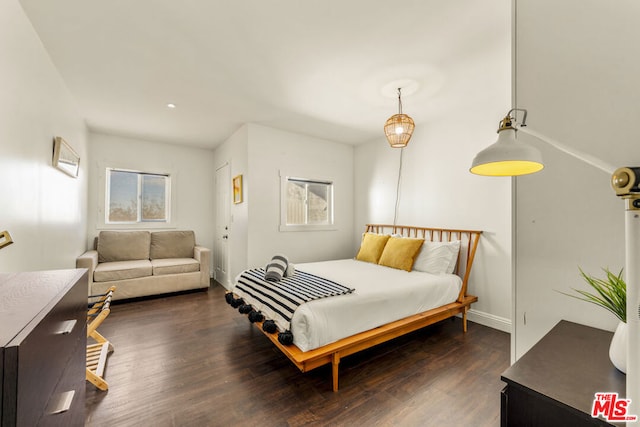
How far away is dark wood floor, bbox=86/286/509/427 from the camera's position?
1.60 m

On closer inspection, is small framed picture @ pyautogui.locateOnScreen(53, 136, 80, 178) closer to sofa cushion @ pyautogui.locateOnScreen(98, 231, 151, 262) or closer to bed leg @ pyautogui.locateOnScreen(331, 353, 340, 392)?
sofa cushion @ pyautogui.locateOnScreen(98, 231, 151, 262)

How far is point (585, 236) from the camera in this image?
1.16 meters

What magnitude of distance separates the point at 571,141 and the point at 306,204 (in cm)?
357

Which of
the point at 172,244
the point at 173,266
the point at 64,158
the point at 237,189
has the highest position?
the point at 64,158

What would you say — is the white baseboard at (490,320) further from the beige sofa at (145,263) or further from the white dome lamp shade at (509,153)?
the beige sofa at (145,263)

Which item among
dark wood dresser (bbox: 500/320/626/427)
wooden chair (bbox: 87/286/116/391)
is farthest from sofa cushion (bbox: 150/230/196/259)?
dark wood dresser (bbox: 500/320/626/427)

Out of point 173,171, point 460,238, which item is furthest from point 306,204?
point 173,171

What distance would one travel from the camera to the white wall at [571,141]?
3.53 feet

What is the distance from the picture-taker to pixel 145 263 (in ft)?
13.1

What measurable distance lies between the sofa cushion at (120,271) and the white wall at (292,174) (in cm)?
159

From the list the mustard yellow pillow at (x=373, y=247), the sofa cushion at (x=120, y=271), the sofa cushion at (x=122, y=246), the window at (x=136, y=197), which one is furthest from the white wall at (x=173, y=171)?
the mustard yellow pillow at (x=373, y=247)

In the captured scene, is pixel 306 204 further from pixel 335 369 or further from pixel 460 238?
pixel 335 369

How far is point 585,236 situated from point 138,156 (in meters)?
5.57

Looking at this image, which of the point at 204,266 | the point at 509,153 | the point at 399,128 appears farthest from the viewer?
the point at 204,266
